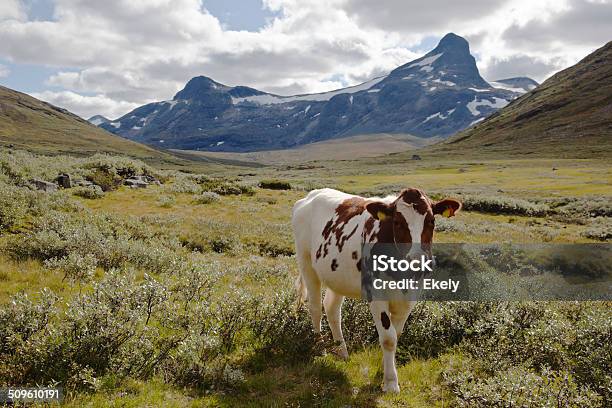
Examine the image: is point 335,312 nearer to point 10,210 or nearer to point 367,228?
point 367,228

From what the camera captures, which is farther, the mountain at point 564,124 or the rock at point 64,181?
the mountain at point 564,124

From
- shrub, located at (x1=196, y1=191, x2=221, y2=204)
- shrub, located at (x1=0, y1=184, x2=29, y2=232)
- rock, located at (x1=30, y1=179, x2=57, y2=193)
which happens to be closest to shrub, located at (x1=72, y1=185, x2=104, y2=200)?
rock, located at (x1=30, y1=179, x2=57, y2=193)

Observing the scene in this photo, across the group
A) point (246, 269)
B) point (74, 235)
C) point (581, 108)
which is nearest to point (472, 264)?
point (246, 269)

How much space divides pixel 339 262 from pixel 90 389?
176 inches

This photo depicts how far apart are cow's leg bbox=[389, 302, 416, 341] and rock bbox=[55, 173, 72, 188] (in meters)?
27.8

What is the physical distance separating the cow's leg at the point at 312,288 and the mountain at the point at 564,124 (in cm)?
13687

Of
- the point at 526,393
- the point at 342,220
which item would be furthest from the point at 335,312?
the point at 526,393

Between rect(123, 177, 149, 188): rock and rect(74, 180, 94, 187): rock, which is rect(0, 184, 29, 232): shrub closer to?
rect(74, 180, 94, 187): rock

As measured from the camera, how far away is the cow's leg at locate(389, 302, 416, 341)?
Result: 6893 mm

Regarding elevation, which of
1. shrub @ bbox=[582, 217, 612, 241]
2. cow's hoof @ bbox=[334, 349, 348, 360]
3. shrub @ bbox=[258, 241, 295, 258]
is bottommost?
shrub @ bbox=[582, 217, 612, 241]

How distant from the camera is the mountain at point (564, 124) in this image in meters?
138

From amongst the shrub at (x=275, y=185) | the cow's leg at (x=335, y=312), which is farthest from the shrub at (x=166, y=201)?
the cow's leg at (x=335, y=312)

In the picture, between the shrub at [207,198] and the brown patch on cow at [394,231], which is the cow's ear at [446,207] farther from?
the shrub at [207,198]

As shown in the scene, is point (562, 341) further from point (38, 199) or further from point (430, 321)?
point (38, 199)
